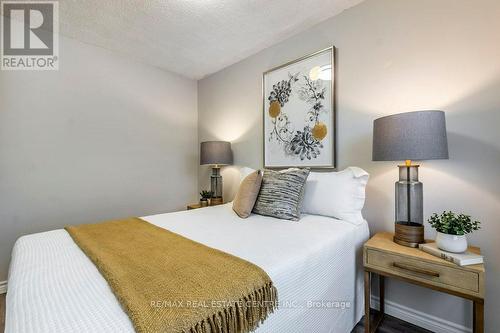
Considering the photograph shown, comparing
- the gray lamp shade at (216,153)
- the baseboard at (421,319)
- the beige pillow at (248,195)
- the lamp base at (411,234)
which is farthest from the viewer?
the gray lamp shade at (216,153)

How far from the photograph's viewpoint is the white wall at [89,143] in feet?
6.88

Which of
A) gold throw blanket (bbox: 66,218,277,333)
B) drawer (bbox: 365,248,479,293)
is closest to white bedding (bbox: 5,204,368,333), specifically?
gold throw blanket (bbox: 66,218,277,333)

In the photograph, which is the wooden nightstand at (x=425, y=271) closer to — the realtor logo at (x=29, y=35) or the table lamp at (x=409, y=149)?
the table lamp at (x=409, y=149)

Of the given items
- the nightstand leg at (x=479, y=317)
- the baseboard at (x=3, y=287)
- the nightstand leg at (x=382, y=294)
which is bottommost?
the baseboard at (x=3, y=287)

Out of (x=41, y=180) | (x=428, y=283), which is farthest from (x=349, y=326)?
(x=41, y=180)

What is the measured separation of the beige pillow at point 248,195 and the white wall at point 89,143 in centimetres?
165

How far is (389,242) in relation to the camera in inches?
55.1

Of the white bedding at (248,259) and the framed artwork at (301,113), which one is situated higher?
the framed artwork at (301,113)

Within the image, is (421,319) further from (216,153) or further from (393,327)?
(216,153)

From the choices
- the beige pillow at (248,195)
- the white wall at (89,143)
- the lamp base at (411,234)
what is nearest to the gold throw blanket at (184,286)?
the beige pillow at (248,195)

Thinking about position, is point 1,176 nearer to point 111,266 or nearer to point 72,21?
point 72,21

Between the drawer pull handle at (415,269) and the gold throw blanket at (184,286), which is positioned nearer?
the gold throw blanket at (184,286)

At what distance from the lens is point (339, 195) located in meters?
1.65

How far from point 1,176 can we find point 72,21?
1547 mm
